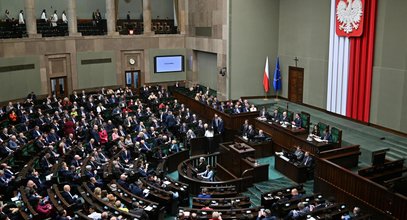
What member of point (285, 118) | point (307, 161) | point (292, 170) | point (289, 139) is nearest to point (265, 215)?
point (292, 170)

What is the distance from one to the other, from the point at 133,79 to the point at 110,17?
4.18 meters

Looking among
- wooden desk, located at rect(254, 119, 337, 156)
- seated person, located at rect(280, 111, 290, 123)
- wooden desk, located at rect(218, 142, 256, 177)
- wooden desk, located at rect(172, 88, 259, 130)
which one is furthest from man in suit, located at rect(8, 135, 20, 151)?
seated person, located at rect(280, 111, 290, 123)

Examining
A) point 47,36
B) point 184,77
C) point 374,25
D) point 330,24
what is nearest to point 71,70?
point 47,36

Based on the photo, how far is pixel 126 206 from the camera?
11.0 m

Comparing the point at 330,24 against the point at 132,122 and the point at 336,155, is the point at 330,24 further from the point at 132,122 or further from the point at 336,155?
the point at 132,122

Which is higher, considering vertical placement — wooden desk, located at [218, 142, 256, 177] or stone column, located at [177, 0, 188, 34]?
stone column, located at [177, 0, 188, 34]

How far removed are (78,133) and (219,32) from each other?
34.1 ft

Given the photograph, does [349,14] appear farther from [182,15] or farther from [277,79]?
[182,15]

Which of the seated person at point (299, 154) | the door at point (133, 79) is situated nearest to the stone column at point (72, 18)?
the door at point (133, 79)

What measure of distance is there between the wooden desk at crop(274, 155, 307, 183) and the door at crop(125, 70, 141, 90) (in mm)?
14943

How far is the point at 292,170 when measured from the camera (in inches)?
553

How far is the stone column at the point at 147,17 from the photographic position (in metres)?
27.2

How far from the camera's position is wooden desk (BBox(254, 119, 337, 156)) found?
14.4 meters

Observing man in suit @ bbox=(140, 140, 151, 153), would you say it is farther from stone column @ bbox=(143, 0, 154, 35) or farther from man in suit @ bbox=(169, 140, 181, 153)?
stone column @ bbox=(143, 0, 154, 35)
